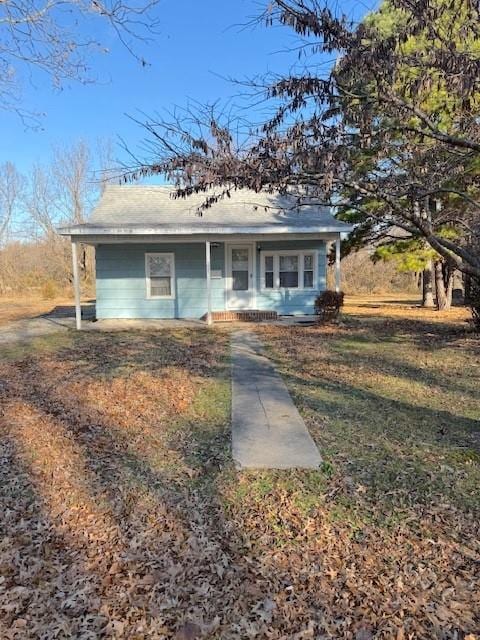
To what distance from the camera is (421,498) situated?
324 centimetres

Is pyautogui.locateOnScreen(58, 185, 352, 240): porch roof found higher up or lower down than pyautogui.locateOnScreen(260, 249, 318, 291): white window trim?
higher up

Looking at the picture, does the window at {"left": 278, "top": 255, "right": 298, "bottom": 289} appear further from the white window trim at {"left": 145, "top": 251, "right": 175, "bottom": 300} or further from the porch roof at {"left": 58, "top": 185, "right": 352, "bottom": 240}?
the white window trim at {"left": 145, "top": 251, "right": 175, "bottom": 300}

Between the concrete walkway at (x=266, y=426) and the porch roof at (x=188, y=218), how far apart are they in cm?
616

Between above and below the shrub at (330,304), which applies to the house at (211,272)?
above

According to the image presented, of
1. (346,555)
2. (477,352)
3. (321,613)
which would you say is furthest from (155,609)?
(477,352)

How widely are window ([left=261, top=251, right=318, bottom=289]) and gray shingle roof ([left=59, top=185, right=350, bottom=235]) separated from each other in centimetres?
117

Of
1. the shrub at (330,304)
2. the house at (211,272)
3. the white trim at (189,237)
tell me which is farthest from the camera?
the house at (211,272)

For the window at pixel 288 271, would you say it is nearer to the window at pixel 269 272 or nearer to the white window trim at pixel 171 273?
the window at pixel 269 272

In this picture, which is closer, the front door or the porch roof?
the porch roof

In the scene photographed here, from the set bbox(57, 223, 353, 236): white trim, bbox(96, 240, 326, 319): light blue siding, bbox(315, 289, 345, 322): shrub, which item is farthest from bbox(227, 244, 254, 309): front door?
bbox(315, 289, 345, 322): shrub

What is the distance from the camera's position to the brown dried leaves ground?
216 cm

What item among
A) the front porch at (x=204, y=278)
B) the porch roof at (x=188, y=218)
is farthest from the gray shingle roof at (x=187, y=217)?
the front porch at (x=204, y=278)

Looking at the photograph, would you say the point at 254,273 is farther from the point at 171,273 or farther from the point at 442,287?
the point at 442,287

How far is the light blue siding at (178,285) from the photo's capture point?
1444cm
